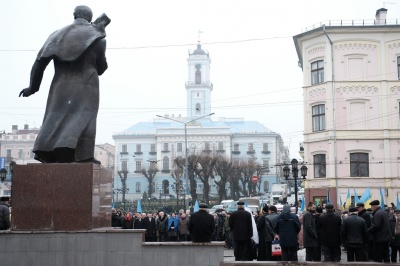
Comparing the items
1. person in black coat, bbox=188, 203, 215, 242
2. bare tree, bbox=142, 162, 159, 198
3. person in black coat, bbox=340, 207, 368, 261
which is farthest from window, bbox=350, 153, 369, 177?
bare tree, bbox=142, 162, 159, 198

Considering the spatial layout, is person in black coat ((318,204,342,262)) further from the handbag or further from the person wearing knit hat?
the person wearing knit hat

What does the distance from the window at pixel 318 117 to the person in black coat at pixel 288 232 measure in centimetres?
2790

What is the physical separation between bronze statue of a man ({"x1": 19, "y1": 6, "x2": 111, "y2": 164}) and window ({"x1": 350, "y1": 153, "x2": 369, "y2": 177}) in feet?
98.9

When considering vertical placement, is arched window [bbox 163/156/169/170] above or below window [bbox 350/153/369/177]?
above

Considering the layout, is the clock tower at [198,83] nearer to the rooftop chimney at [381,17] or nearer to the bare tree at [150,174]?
the bare tree at [150,174]

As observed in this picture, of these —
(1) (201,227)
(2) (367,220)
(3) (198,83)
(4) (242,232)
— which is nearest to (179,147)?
(3) (198,83)

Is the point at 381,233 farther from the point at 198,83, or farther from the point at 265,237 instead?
the point at 198,83

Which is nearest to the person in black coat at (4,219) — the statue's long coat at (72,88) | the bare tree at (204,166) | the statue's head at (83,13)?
the statue's long coat at (72,88)

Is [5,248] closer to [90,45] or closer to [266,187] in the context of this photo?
[90,45]

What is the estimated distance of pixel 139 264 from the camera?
10.5 meters

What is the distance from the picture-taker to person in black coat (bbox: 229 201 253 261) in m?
12.8

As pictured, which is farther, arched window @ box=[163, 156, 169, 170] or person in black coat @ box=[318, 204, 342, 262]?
arched window @ box=[163, 156, 169, 170]

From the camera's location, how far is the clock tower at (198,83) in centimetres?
12731

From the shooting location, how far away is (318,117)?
4006 centimetres
